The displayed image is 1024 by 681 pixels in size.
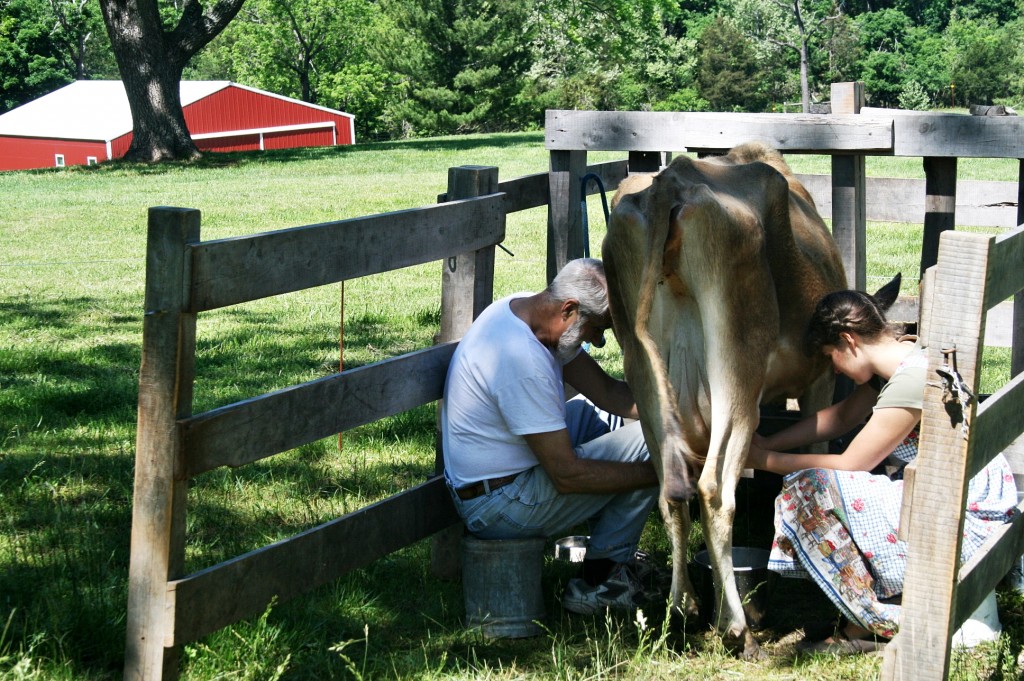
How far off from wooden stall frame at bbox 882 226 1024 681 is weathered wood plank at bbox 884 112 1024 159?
59.1 inches

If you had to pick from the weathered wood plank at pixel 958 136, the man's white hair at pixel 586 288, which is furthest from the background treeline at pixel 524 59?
the man's white hair at pixel 586 288

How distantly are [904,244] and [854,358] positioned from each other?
896 centimetres

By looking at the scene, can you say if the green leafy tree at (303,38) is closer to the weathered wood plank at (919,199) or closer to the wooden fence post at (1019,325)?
the weathered wood plank at (919,199)

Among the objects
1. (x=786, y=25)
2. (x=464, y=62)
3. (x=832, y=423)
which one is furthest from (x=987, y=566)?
(x=786, y=25)

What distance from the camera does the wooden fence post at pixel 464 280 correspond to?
4.13 m

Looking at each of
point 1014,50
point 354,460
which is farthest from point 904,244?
point 1014,50

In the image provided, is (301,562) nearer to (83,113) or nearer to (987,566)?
(987,566)

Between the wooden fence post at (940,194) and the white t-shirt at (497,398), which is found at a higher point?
the wooden fence post at (940,194)

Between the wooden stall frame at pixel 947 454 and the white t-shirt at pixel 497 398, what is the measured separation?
4.37 feet

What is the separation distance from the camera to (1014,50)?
211ft

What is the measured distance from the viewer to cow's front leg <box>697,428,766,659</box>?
12.0ft

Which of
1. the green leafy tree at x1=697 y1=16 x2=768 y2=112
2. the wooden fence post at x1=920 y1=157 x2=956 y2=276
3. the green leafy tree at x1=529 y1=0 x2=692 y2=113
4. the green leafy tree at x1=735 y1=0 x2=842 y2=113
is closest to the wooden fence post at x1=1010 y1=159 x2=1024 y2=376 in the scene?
the wooden fence post at x1=920 y1=157 x2=956 y2=276

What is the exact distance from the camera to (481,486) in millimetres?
3945

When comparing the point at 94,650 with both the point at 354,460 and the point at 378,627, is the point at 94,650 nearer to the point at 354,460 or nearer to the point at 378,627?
the point at 378,627
